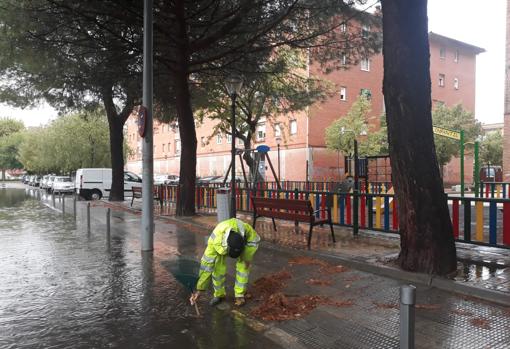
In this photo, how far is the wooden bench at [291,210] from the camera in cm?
806

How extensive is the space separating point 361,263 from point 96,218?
10536mm

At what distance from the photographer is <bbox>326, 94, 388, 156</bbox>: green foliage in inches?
1183

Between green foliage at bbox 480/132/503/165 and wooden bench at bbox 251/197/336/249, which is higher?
green foliage at bbox 480/132/503/165

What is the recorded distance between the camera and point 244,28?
12.2 meters

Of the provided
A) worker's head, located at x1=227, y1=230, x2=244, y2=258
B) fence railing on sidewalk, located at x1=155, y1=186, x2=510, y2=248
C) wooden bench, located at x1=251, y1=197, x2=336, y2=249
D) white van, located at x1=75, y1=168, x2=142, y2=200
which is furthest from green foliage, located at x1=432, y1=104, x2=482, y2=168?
worker's head, located at x1=227, y1=230, x2=244, y2=258

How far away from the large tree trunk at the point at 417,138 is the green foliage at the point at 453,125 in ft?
94.6

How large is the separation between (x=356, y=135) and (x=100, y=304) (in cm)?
2698

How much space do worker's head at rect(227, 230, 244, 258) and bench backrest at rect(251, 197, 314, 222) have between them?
3.57 metres

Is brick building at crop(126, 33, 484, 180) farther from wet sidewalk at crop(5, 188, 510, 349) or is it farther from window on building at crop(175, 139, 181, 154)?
wet sidewalk at crop(5, 188, 510, 349)

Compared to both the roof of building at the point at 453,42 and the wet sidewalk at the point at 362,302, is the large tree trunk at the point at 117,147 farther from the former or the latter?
the roof of building at the point at 453,42

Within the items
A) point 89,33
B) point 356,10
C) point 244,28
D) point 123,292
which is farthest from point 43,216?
point 356,10

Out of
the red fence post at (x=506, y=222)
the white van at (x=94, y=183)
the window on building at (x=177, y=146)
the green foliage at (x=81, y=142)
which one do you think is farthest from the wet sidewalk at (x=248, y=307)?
the window on building at (x=177, y=146)

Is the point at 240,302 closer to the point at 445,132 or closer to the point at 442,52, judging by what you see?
the point at 445,132

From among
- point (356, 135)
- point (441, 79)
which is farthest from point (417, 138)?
point (441, 79)
